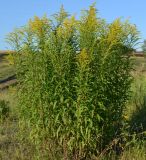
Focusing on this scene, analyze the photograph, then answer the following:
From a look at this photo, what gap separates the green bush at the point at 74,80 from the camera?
7.49m

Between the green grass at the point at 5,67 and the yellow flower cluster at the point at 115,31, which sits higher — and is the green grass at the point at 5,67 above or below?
below

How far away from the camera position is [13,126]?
10.9 meters

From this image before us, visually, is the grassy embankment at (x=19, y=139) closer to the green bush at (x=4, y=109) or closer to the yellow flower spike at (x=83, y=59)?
the green bush at (x=4, y=109)

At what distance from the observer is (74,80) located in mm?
7477

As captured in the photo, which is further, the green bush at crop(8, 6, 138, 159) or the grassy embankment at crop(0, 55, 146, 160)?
the grassy embankment at crop(0, 55, 146, 160)

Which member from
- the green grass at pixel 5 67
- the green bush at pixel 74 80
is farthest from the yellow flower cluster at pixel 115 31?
the green grass at pixel 5 67

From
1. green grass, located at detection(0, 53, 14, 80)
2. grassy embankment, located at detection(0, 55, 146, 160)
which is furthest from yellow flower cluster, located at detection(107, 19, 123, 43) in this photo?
green grass, located at detection(0, 53, 14, 80)

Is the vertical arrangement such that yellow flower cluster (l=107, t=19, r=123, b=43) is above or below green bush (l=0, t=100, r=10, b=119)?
above

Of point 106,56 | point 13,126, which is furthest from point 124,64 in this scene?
point 13,126

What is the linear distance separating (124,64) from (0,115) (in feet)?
16.7

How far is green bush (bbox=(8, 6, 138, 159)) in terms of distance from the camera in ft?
24.6

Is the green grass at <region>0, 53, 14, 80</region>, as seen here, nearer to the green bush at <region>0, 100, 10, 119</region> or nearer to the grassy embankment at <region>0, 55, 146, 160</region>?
the grassy embankment at <region>0, 55, 146, 160</region>

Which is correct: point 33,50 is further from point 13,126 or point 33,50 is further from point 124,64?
point 13,126

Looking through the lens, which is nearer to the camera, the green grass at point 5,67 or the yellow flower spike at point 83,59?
the yellow flower spike at point 83,59
